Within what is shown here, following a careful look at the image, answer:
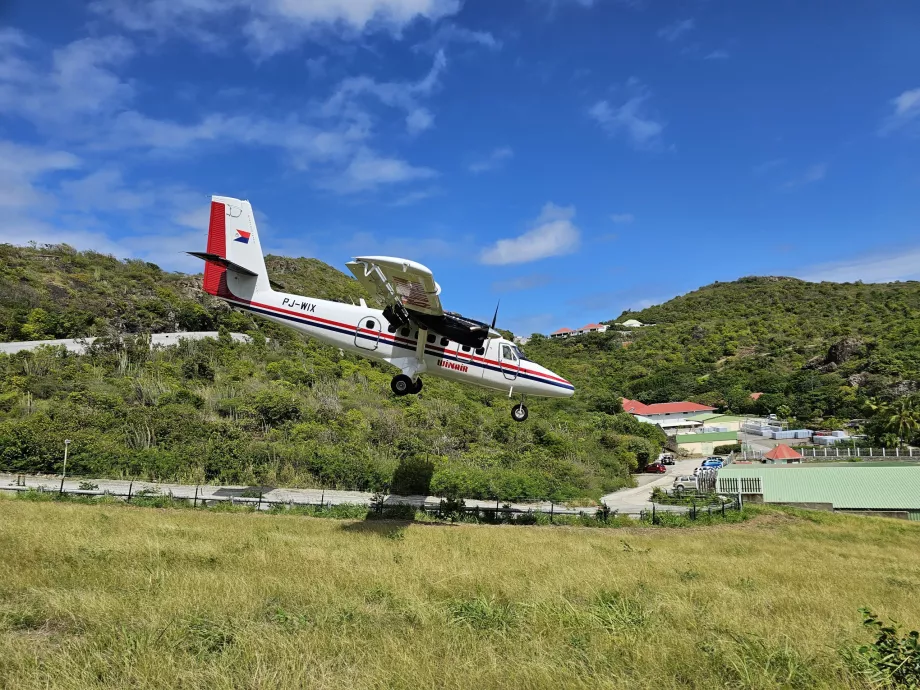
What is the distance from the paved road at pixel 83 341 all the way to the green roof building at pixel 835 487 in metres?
53.0

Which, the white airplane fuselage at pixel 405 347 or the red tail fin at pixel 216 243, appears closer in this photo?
the white airplane fuselage at pixel 405 347

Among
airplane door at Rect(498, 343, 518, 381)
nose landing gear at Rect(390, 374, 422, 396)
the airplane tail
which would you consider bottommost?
nose landing gear at Rect(390, 374, 422, 396)

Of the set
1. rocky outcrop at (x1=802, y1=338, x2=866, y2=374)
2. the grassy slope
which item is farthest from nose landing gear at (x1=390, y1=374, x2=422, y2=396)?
rocky outcrop at (x1=802, y1=338, x2=866, y2=374)

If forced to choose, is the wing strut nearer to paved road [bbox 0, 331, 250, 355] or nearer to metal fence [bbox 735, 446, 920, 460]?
paved road [bbox 0, 331, 250, 355]

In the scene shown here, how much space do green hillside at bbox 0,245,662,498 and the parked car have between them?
5010mm

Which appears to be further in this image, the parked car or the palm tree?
the palm tree

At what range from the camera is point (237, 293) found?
2108 centimetres

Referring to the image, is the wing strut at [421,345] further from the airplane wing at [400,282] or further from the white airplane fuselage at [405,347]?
the airplane wing at [400,282]

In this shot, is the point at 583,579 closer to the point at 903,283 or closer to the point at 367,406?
the point at 367,406

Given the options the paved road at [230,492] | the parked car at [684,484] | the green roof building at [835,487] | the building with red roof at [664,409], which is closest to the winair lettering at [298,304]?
the paved road at [230,492]

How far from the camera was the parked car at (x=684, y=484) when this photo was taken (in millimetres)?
47722

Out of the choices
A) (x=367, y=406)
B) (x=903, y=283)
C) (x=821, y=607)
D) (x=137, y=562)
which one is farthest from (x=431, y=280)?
(x=903, y=283)

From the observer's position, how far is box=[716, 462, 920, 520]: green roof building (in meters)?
41.5

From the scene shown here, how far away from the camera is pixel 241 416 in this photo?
4369 centimetres
